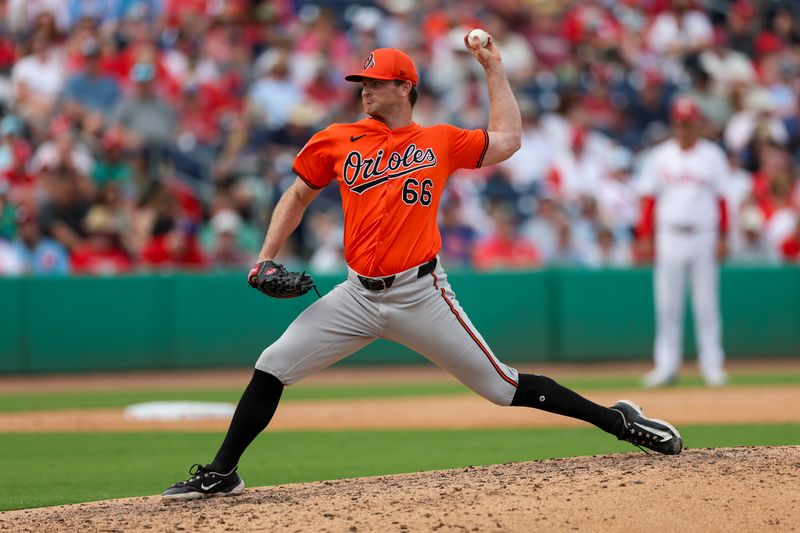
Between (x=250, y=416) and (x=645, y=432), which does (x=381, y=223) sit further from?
(x=645, y=432)

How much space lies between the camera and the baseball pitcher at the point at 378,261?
502 cm

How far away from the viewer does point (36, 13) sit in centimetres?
1465

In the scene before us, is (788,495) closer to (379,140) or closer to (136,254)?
(379,140)

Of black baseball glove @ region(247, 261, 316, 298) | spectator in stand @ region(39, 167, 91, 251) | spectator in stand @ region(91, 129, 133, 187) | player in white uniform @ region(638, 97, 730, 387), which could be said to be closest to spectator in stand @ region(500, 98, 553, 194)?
player in white uniform @ region(638, 97, 730, 387)

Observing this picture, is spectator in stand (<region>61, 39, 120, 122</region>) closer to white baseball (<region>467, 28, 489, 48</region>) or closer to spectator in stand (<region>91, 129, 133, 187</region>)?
spectator in stand (<region>91, 129, 133, 187</region>)

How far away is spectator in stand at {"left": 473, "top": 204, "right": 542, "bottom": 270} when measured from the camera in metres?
13.3

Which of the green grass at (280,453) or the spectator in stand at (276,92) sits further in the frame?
the spectator in stand at (276,92)

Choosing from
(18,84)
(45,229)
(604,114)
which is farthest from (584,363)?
(18,84)

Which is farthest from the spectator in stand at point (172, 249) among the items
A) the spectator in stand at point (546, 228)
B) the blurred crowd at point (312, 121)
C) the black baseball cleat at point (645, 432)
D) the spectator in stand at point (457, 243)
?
the black baseball cleat at point (645, 432)

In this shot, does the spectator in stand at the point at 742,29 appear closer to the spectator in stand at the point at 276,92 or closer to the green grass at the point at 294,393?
the spectator in stand at the point at 276,92

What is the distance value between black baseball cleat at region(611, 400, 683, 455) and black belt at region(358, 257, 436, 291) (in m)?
1.08

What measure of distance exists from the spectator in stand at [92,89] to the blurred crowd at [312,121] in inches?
0.8

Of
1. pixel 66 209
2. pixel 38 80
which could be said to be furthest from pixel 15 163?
pixel 38 80

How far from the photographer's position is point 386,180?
5008mm
